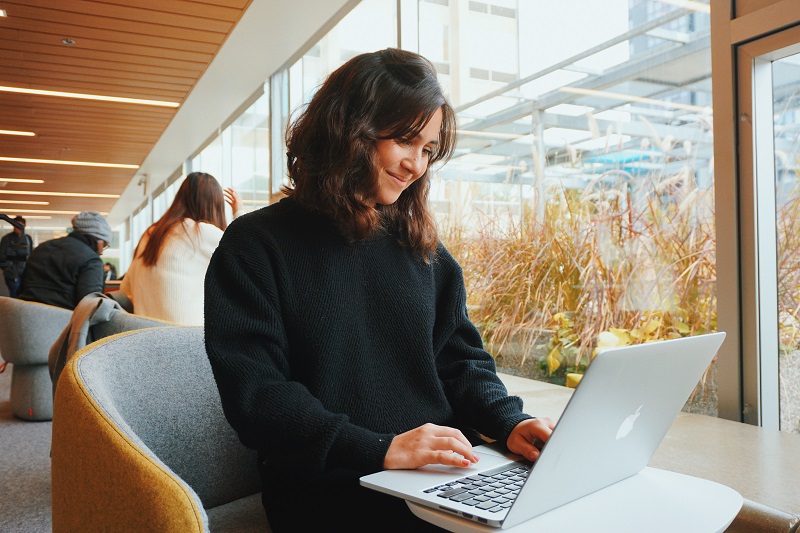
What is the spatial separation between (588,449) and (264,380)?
0.45m

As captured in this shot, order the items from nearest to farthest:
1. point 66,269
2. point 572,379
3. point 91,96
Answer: point 572,379
point 66,269
point 91,96

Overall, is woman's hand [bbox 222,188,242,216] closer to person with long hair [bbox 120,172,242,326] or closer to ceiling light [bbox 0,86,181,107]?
person with long hair [bbox 120,172,242,326]

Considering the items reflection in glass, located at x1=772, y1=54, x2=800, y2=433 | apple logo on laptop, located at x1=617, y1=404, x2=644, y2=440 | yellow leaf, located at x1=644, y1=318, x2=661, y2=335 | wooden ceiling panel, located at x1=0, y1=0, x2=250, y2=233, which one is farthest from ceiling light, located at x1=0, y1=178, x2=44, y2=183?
apple logo on laptop, located at x1=617, y1=404, x2=644, y2=440

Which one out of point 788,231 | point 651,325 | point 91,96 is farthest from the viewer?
point 91,96

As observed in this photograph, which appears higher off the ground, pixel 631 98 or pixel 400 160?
pixel 631 98

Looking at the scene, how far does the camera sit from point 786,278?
178cm

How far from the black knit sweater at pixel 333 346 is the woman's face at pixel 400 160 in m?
0.10

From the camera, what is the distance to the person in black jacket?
7496 mm

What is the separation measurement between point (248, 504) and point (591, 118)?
6.11ft

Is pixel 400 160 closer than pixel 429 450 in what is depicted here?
No

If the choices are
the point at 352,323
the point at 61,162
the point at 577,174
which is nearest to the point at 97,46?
the point at 577,174

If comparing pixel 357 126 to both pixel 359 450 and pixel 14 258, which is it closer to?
pixel 359 450

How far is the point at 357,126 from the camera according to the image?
3.67 feet

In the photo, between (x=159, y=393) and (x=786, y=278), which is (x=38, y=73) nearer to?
(x=159, y=393)
